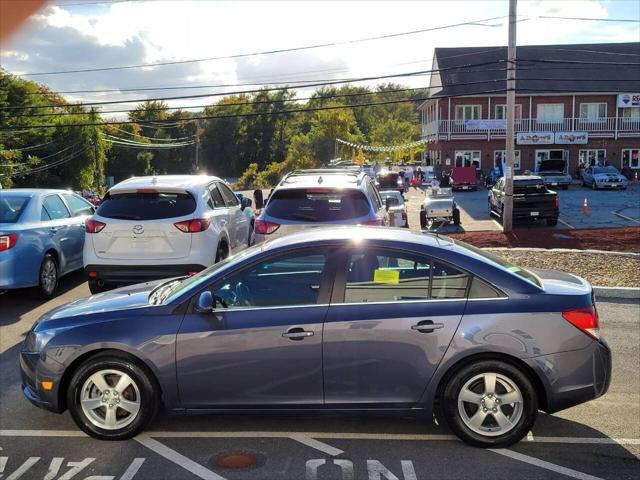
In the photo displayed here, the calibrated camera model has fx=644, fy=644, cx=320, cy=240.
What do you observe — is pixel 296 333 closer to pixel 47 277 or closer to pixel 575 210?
pixel 47 277

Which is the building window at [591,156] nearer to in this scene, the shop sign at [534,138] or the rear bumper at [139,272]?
the shop sign at [534,138]

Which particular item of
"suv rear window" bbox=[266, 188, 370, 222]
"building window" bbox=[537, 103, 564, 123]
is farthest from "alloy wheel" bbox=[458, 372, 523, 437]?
"building window" bbox=[537, 103, 564, 123]

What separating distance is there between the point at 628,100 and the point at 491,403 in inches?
1973

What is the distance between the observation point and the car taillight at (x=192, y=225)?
8.31m

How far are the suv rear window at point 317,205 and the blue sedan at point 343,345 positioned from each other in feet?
10.3

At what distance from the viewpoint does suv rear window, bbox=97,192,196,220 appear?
8.38 metres

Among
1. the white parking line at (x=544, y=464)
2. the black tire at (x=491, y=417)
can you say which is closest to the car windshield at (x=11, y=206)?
the black tire at (x=491, y=417)

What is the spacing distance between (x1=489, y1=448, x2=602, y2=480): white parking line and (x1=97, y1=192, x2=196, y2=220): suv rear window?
5.30 metres

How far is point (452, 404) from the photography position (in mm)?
4500

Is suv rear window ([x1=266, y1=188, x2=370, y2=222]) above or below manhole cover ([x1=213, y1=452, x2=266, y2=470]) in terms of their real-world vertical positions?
above

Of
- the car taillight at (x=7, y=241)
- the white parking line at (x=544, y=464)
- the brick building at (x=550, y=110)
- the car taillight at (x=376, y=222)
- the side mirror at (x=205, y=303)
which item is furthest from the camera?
the brick building at (x=550, y=110)

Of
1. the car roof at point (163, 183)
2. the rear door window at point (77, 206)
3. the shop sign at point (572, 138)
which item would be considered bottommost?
the rear door window at point (77, 206)

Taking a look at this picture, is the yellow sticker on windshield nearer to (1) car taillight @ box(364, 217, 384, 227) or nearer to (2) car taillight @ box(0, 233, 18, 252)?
(1) car taillight @ box(364, 217, 384, 227)

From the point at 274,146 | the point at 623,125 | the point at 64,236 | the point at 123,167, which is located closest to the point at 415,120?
the point at 274,146
